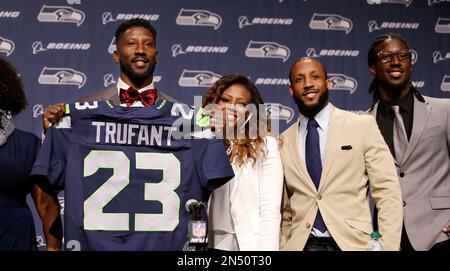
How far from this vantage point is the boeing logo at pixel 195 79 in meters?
5.41

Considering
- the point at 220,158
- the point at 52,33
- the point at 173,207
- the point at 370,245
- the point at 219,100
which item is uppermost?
the point at 52,33

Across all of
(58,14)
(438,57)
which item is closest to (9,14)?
(58,14)

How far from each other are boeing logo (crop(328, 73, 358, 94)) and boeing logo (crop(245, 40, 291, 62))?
0.40 meters

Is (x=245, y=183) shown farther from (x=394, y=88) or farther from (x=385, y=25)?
(x=385, y=25)

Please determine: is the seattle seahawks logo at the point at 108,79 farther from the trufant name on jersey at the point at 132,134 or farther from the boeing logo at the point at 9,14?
the trufant name on jersey at the point at 132,134

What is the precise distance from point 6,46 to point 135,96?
2.31m

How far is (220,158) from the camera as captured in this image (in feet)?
10.3

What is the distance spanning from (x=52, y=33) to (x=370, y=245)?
310 cm

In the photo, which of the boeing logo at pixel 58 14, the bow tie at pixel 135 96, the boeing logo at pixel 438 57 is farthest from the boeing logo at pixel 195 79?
the bow tie at pixel 135 96

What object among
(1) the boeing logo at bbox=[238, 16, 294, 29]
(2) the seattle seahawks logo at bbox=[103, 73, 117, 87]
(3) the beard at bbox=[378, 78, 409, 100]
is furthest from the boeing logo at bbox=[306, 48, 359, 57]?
(3) the beard at bbox=[378, 78, 409, 100]

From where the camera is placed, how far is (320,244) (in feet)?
10.6

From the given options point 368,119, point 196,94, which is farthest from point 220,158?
point 196,94

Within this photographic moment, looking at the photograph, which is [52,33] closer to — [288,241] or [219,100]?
[219,100]

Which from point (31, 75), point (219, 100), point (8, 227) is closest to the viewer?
point (8, 227)
